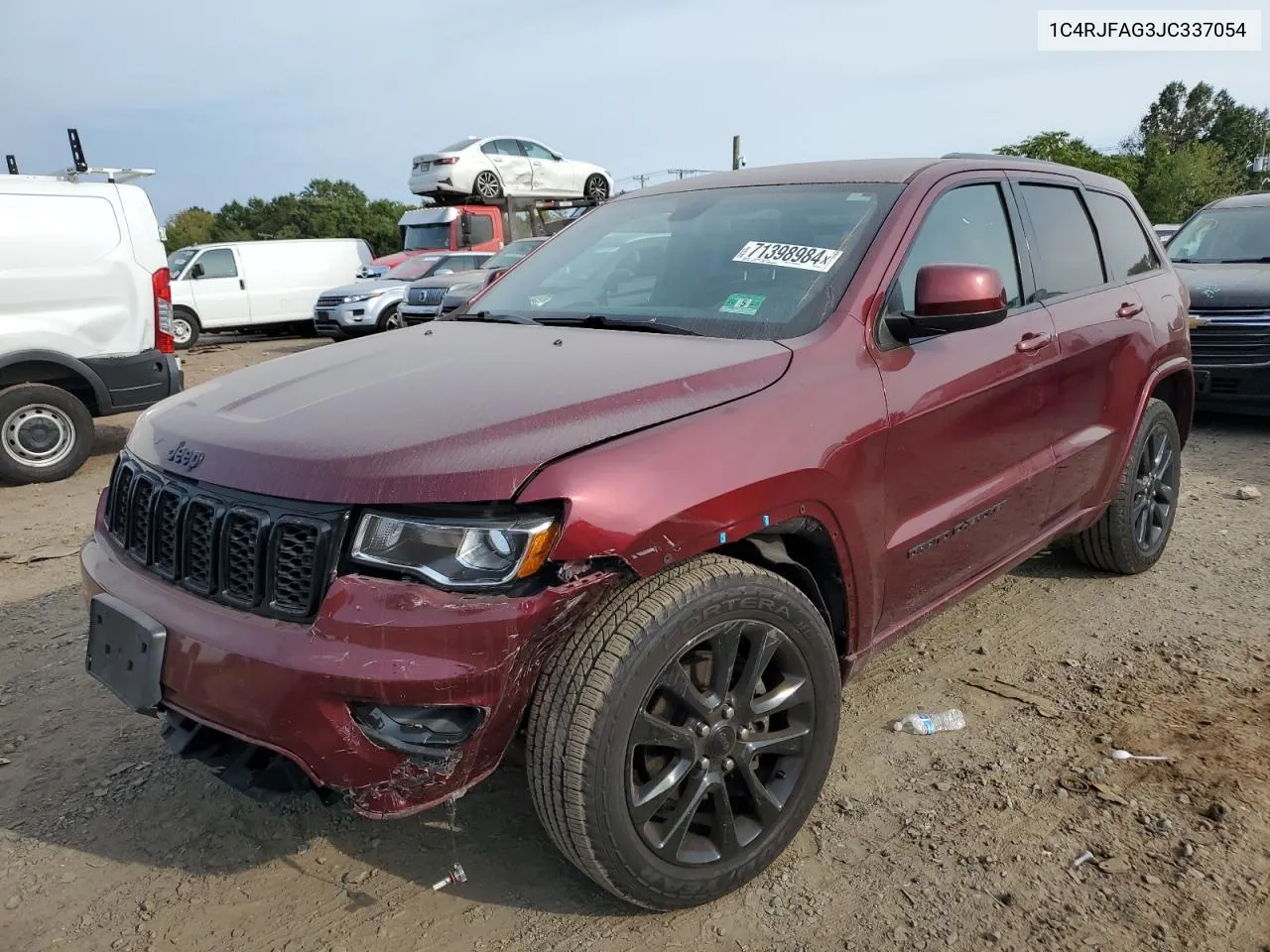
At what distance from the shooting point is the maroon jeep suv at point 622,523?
1906 millimetres

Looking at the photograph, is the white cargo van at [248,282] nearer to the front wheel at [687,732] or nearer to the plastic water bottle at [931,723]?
the plastic water bottle at [931,723]

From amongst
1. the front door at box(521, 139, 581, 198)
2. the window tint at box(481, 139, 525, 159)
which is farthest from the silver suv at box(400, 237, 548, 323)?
the front door at box(521, 139, 581, 198)

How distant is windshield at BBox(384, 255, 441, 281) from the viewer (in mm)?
15125

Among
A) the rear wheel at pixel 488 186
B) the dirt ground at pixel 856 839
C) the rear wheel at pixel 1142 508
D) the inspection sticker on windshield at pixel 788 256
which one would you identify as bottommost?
the dirt ground at pixel 856 839

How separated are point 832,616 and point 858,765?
61cm

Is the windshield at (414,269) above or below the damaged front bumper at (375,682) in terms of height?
above

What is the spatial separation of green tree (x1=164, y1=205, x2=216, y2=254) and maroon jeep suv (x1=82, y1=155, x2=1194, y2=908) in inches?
3039

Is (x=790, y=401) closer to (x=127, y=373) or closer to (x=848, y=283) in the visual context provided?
(x=848, y=283)

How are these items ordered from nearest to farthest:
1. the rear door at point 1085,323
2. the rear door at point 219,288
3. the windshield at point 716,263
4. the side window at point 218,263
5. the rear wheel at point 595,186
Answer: the windshield at point 716,263 < the rear door at point 1085,323 < the rear door at point 219,288 < the side window at point 218,263 < the rear wheel at point 595,186

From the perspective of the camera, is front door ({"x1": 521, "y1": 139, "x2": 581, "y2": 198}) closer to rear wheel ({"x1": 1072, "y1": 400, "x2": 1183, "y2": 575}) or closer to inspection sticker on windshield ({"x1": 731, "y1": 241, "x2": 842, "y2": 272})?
rear wheel ({"x1": 1072, "y1": 400, "x2": 1183, "y2": 575})

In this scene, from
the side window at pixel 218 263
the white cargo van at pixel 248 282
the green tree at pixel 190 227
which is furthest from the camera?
the green tree at pixel 190 227

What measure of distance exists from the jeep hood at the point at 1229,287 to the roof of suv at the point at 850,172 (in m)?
4.33

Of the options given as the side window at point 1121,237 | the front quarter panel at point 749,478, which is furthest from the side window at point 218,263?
the front quarter panel at point 749,478

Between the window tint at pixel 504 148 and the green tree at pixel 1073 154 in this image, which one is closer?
the window tint at pixel 504 148
